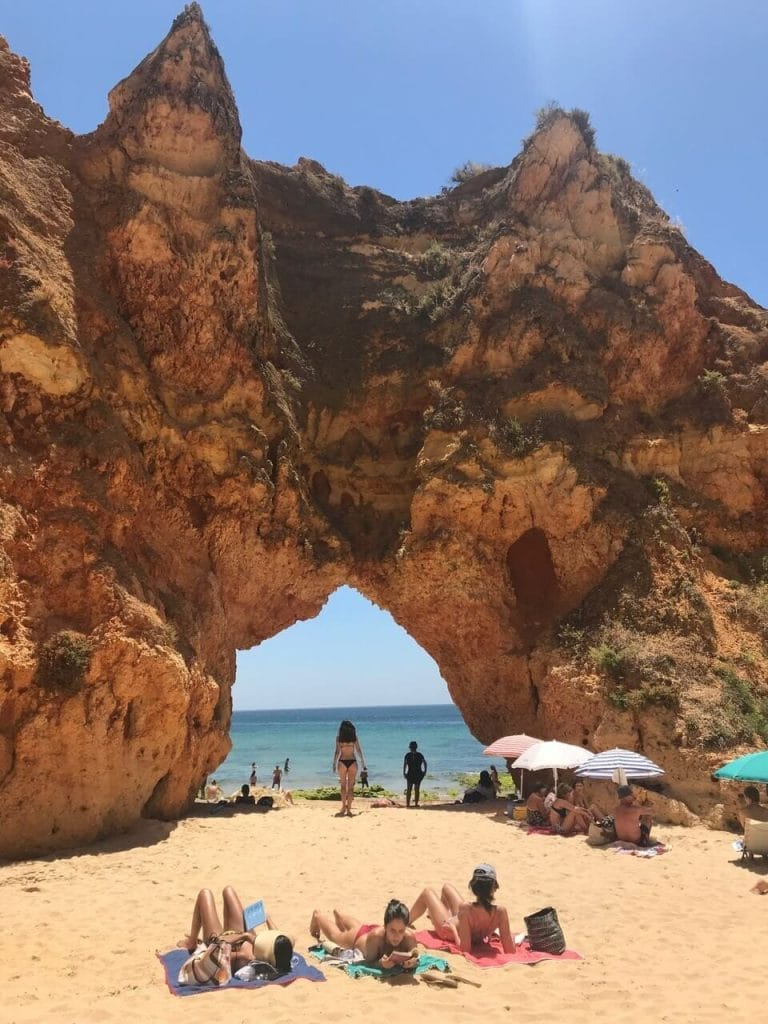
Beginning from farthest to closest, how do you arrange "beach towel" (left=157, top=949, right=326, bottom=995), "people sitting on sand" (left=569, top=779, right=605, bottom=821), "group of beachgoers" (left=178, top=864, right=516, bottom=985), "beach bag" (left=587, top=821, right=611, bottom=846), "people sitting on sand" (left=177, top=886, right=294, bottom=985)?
"people sitting on sand" (left=569, top=779, right=605, bottom=821) → "beach bag" (left=587, top=821, right=611, bottom=846) → "group of beachgoers" (left=178, top=864, right=516, bottom=985) → "people sitting on sand" (left=177, top=886, right=294, bottom=985) → "beach towel" (left=157, top=949, right=326, bottom=995)

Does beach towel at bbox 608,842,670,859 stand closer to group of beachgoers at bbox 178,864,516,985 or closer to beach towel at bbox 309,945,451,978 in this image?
group of beachgoers at bbox 178,864,516,985

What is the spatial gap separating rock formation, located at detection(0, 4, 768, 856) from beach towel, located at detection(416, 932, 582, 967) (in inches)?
230

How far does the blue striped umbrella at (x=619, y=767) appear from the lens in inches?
429

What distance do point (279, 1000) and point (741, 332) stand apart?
64.7 ft

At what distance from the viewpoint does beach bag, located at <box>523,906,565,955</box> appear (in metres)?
6.05

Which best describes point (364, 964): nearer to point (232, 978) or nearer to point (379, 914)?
point (232, 978)

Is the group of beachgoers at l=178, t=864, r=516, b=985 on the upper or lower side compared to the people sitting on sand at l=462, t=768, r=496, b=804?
upper

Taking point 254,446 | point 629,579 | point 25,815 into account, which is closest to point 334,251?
point 254,446

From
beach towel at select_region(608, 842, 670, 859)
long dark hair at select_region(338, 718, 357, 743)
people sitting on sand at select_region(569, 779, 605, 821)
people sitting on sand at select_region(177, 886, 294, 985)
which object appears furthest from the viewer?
long dark hair at select_region(338, 718, 357, 743)

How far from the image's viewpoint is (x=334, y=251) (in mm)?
21953

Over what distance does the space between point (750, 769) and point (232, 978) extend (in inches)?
291

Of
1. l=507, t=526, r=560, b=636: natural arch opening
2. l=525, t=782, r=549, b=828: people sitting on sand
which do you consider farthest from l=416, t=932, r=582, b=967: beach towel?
l=507, t=526, r=560, b=636: natural arch opening

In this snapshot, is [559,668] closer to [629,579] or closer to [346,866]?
[629,579]

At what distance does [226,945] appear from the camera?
218 inches
